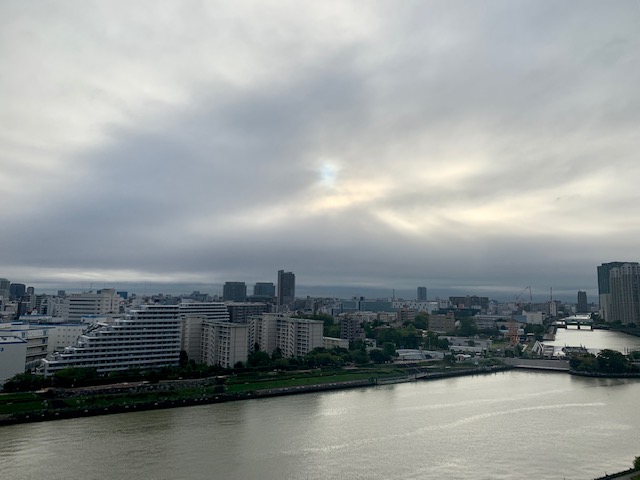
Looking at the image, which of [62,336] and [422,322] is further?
[422,322]

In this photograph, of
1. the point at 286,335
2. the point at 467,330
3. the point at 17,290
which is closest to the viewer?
the point at 286,335

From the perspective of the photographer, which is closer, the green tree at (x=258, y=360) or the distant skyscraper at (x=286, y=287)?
the green tree at (x=258, y=360)

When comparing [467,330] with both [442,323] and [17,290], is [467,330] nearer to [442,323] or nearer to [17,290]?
[442,323]

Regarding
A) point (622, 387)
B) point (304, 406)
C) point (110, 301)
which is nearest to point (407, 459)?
point (304, 406)

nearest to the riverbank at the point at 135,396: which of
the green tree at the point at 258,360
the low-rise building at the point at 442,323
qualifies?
the green tree at the point at 258,360

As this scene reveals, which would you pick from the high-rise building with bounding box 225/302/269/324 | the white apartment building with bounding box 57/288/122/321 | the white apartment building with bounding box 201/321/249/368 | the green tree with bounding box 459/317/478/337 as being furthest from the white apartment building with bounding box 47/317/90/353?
the green tree with bounding box 459/317/478/337

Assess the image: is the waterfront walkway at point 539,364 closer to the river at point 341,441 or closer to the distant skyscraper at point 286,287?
the river at point 341,441

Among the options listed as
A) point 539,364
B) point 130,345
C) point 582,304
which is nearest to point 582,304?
point 582,304
